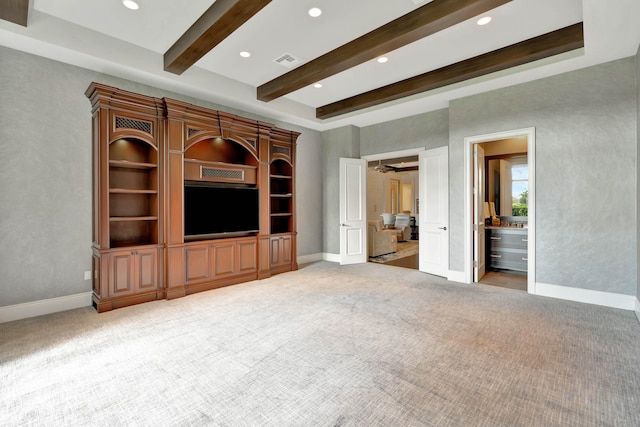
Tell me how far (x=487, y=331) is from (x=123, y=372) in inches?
130

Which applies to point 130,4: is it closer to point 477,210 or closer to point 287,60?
point 287,60

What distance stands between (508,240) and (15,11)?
297 inches

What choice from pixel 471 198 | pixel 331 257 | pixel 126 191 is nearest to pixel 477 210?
pixel 471 198

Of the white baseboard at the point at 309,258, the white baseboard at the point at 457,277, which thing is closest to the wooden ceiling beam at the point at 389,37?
the white baseboard at the point at 309,258

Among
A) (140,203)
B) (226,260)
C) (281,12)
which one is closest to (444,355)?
(226,260)

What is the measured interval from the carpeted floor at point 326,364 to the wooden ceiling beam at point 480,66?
3105mm

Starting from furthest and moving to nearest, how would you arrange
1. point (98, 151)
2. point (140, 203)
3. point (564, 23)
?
point (140, 203) → point (98, 151) → point (564, 23)

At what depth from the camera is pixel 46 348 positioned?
2.68 metres

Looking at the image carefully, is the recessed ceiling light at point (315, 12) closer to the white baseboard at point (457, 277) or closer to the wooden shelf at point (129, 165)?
the wooden shelf at point (129, 165)

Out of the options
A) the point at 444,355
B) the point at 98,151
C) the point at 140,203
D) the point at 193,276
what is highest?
the point at 98,151

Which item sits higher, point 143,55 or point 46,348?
point 143,55

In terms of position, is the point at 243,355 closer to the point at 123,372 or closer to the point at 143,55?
the point at 123,372

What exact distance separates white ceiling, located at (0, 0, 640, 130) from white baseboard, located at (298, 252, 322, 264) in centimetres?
366

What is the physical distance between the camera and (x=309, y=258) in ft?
22.2
